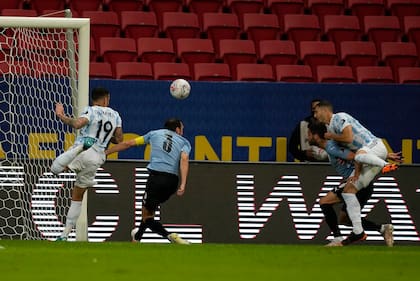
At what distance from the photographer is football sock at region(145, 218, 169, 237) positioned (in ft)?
43.7

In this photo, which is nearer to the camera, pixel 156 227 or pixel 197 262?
pixel 197 262

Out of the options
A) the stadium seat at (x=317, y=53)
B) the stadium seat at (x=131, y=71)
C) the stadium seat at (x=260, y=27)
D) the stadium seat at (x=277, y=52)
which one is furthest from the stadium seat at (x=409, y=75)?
the stadium seat at (x=131, y=71)

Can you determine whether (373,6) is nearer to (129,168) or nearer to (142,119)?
(142,119)

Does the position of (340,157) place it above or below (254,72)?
below

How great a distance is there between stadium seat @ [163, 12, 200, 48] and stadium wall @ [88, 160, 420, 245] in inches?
167

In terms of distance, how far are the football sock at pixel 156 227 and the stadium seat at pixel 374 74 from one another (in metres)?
5.62

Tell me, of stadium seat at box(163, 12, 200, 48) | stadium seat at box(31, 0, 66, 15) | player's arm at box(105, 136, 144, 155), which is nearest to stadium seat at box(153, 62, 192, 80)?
stadium seat at box(163, 12, 200, 48)

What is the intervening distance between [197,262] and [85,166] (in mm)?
3377

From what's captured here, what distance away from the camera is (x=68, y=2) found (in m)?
18.5

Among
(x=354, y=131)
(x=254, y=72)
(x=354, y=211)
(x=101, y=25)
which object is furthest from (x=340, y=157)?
(x=101, y=25)

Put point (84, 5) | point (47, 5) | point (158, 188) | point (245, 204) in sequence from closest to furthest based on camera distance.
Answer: point (158, 188)
point (245, 204)
point (47, 5)
point (84, 5)

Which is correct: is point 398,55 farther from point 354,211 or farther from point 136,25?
point 354,211

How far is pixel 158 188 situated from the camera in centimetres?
1351

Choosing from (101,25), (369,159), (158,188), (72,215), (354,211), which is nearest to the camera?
(369,159)
